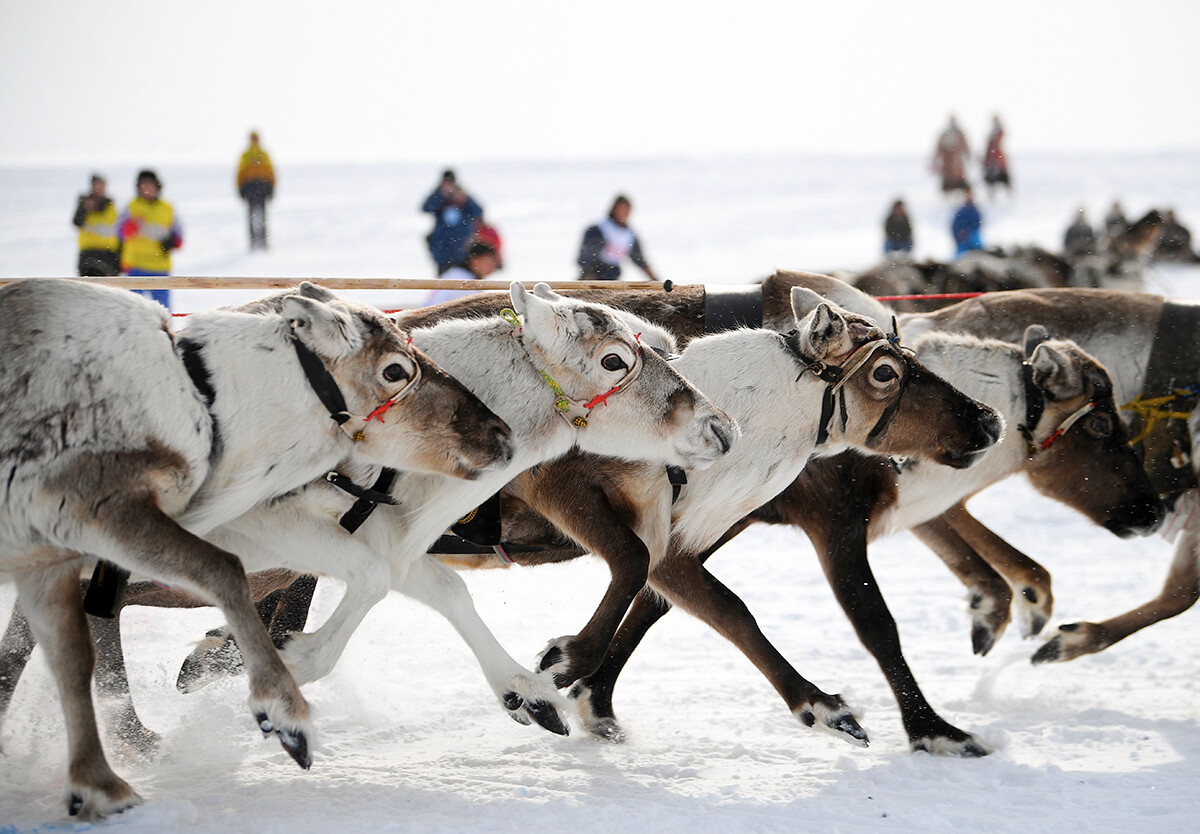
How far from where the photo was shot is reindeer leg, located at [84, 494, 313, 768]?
322cm

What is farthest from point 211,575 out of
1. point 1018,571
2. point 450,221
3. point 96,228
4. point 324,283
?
point 96,228

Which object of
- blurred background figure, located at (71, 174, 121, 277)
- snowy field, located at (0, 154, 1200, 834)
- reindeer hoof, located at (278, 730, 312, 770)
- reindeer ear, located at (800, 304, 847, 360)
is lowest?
snowy field, located at (0, 154, 1200, 834)

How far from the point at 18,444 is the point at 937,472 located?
3.69 meters

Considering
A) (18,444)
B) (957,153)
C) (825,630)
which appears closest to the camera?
(18,444)

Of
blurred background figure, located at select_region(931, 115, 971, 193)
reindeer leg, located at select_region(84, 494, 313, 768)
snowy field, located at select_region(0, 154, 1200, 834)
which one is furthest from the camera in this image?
blurred background figure, located at select_region(931, 115, 971, 193)

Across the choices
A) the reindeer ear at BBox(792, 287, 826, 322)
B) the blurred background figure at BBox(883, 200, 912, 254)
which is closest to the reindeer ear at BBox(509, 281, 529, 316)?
the reindeer ear at BBox(792, 287, 826, 322)

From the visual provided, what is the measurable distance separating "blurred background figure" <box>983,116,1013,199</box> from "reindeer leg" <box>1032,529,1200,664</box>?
1926 centimetres

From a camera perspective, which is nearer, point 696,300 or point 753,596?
point 696,300

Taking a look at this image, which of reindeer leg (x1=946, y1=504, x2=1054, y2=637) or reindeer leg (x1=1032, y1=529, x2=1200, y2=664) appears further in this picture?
reindeer leg (x1=946, y1=504, x2=1054, y2=637)

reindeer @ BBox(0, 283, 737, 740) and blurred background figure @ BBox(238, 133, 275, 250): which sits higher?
blurred background figure @ BBox(238, 133, 275, 250)

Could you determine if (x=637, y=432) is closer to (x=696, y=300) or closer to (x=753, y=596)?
(x=696, y=300)

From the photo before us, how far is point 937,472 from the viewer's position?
509 cm

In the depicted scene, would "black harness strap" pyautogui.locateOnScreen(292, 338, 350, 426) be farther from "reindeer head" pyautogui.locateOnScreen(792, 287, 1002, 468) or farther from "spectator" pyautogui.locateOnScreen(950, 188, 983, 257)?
"spectator" pyautogui.locateOnScreen(950, 188, 983, 257)

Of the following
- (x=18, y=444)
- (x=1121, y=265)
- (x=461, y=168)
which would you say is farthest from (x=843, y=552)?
(x=461, y=168)
